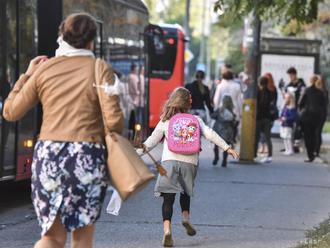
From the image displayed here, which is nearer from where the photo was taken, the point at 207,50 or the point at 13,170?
the point at 13,170

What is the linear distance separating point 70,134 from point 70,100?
20 cm

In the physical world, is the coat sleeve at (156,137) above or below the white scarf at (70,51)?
below

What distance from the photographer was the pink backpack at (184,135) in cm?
809

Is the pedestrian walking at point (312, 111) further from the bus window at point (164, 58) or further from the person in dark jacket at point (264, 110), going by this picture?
the bus window at point (164, 58)

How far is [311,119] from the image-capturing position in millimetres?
18312

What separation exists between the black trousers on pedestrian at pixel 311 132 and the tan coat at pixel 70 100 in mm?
13445

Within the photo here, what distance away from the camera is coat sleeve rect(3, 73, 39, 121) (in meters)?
5.31

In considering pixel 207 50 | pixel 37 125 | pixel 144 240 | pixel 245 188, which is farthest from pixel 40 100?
pixel 207 50

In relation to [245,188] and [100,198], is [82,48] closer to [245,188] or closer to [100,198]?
[100,198]

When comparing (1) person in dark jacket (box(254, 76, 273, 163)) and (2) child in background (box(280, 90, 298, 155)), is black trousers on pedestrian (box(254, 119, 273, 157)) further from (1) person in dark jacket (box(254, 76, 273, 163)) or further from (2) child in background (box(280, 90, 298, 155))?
(2) child in background (box(280, 90, 298, 155))

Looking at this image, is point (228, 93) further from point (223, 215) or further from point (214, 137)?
point (214, 137)

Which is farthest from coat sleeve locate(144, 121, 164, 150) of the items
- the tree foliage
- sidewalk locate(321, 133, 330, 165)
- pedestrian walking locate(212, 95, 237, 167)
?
sidewalk locate(321, 133, 330, 165)

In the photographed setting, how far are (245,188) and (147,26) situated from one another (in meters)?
4.22

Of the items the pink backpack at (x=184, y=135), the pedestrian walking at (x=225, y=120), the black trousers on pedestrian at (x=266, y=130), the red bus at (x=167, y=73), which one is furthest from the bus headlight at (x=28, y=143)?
the red bus at (x=167, y=73)
